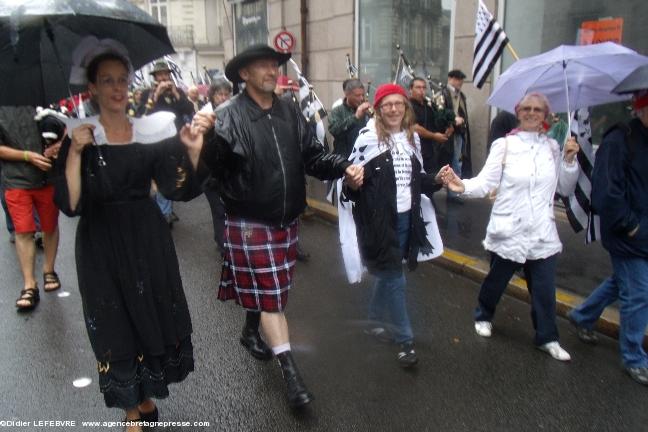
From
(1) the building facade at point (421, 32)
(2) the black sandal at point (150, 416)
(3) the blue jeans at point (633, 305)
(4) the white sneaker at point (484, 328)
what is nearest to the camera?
(2) the black sandal at point (150, 416)

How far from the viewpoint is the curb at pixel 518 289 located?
13.4 feet

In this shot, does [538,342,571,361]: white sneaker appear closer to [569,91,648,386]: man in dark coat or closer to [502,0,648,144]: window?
[569,91,648,386]: man in dark coat

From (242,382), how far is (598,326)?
267cm

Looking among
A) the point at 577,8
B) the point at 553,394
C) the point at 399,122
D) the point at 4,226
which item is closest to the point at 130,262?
the point at 399,122

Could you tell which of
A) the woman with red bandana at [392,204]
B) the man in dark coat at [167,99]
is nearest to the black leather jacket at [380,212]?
the woman with red bandana at [392,204]

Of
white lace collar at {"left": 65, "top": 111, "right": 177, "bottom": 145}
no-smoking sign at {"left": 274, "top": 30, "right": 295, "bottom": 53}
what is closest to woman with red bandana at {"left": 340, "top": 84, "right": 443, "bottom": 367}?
white lace collar at {"left": 65, "top": 111, "right": 177, "bottom": 145}

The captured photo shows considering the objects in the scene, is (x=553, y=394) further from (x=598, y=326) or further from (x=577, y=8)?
(x=577, y=8)

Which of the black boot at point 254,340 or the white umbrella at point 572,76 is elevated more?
the white umbrella at point 572,76

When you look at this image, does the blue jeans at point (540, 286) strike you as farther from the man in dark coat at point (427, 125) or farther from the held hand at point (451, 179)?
the man in dark coat at point (427, 125)

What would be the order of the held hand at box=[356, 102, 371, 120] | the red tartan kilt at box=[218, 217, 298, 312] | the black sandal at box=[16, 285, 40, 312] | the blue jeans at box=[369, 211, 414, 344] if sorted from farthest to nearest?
the held hand at box=[356, 102, 371, 120], the black sandal at box=[16, 285, 40, 312], the blue jeans at box=[369, 211, 414, 344], the red tartan kilt at box=[218, 217, 298, 312]

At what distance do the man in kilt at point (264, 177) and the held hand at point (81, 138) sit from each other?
644mm

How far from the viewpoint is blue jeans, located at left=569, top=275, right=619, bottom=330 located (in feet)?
12.1

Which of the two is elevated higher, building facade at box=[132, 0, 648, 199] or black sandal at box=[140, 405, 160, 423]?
building facade at box=[132, 0, 648, 199]

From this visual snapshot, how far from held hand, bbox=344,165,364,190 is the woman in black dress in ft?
3.18
